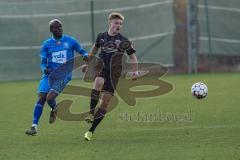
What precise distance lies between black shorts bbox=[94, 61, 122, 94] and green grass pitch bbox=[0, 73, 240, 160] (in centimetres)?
78

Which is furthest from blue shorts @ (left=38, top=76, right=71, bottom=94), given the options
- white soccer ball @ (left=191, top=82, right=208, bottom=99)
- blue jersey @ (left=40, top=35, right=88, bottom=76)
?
white soccer ball @ (left=191, top=82, right=208, bottom=99)

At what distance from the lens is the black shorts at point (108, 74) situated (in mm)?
10852

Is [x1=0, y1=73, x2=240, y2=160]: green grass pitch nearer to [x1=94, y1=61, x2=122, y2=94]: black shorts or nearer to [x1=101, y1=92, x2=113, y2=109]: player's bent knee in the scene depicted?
[x1=101, y1=92, x2=113, y2=109]: player's bent knee

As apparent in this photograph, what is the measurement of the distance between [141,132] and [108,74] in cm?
118

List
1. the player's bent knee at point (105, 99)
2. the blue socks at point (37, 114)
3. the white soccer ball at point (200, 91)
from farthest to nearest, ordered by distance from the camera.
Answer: the white soccer ball at point (200, 91), the blue socks at point (37, 114), the player's bent knee at point (105, 99)

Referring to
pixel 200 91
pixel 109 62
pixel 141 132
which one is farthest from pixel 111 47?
pixel 200 91

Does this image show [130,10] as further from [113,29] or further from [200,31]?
[113,29]

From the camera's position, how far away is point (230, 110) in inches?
559

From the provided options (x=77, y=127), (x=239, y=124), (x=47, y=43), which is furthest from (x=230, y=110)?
(x=47, y=43)

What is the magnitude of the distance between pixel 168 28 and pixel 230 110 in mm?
11724

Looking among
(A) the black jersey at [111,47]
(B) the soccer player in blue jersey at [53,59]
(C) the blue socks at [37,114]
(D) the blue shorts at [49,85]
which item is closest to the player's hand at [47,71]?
(B) the soccer player in blue jersey at [53,59]

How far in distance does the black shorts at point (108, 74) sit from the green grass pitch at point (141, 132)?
2.57ft

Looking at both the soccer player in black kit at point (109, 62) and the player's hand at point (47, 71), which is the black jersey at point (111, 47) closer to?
the soccer player in black kit at point (109, 62)

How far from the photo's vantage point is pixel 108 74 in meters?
10.9
